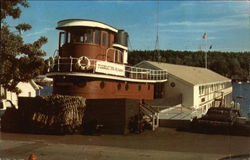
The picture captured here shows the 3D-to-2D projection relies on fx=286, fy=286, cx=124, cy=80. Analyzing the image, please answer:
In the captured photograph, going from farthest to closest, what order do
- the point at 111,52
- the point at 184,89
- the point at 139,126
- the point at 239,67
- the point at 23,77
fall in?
the point at 239,67
the point at 184,89
the point at 111,52
the point at 23,77
the point at 139,126

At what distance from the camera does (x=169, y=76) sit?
2797cm

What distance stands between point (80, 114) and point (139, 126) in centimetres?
318

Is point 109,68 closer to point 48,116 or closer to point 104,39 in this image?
point 104,39

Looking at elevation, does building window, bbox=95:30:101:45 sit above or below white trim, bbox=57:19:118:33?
below

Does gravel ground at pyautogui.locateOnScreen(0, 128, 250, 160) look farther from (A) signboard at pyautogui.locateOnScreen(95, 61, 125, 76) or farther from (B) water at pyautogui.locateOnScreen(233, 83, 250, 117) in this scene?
(A) signboard at pyautogui.locateOnScreen(95, 61, 125, 76)

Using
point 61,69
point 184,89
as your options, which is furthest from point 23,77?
point 184,89

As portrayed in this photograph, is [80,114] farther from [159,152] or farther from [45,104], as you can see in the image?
[159,152]

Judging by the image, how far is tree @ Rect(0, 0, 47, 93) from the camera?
1339 centimetres

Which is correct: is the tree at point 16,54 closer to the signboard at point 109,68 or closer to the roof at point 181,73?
the signboard at point 109,68

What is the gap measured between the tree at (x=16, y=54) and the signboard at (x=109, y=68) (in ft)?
11.6

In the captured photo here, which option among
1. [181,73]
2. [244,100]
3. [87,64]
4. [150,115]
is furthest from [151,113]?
[244,100]

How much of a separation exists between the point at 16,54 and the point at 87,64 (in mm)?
3764

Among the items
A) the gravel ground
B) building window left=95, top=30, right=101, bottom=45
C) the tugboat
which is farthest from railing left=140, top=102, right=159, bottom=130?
building window left=95, top=30, right=101, bottom=45

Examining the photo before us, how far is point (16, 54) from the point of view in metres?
14.4
